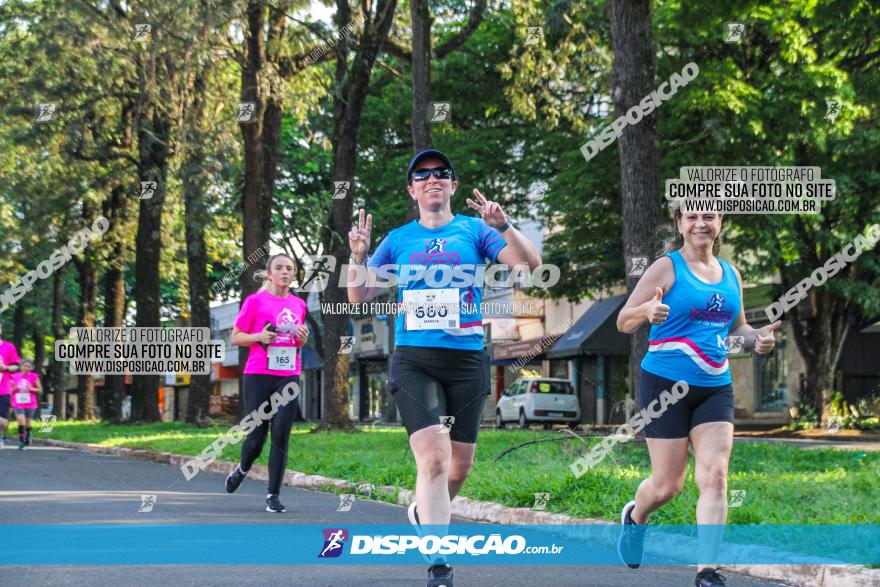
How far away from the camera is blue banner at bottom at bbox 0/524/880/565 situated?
7324 mm

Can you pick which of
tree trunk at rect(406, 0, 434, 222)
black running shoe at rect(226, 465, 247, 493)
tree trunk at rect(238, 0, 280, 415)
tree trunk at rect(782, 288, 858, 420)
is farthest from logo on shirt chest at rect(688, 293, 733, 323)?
tree trunk at rect(782, 288, 858, 420)

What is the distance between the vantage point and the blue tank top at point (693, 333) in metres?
6.09

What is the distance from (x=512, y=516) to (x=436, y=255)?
4.43m

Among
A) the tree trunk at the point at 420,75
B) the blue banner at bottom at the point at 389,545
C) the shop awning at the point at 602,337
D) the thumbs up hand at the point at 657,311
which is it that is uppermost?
the tree trunk at the point at 420,75

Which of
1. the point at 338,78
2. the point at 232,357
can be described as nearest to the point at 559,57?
the point at 338,78

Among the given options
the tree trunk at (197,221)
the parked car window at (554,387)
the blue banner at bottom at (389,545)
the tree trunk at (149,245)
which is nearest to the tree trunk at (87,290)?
the tree trunk at (149,245)

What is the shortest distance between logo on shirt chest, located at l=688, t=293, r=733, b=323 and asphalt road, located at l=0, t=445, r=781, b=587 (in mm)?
1502

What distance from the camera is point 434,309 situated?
6102 mm

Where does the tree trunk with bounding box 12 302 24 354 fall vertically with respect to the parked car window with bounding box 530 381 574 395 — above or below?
above

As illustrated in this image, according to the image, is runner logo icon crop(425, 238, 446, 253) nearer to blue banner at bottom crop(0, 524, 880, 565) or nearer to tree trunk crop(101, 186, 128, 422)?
blue banner at bottom crop(0, 524, 880, 565)

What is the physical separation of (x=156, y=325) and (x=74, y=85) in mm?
6981

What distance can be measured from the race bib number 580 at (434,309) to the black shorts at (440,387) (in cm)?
12

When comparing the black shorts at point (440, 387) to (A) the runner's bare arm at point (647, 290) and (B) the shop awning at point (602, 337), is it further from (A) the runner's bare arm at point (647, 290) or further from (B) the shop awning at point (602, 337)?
(B) the shop awning at point (602, 337)

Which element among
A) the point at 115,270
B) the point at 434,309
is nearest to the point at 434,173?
the point at 434,309
